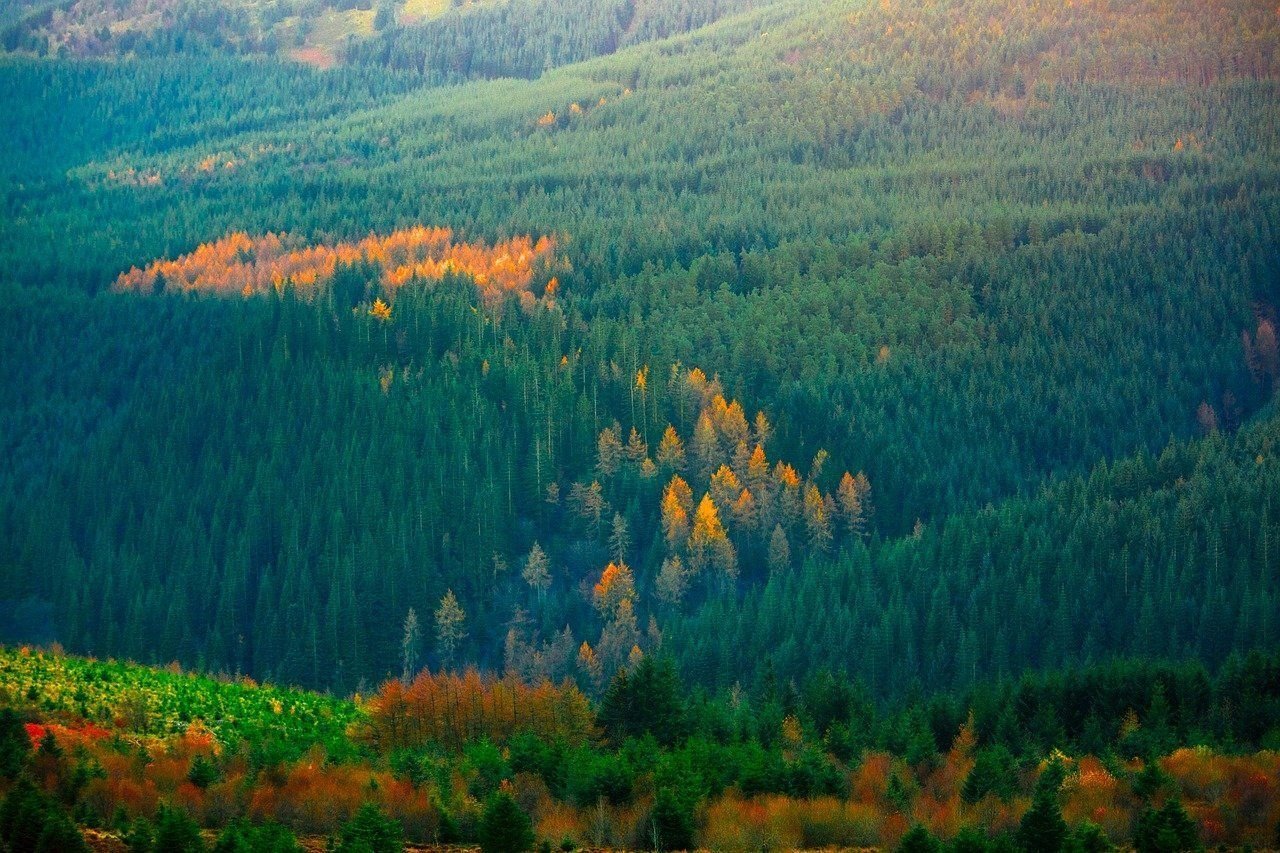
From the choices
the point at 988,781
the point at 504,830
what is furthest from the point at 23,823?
the point at 988,781

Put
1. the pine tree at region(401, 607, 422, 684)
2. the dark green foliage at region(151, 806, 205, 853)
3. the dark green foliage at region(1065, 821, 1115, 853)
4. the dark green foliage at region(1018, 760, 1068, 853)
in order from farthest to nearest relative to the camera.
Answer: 1. the pine tree at region(401, 607, 422, 684)
2. the dark green foliage at region(1018, 760, 1068, 853)
3. the dark green foliage at region(1065, 821, 1115, 853)
4. the dark green foliage at region(151, 806, 205, 853)

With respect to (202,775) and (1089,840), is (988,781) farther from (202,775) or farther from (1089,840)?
(202,775)

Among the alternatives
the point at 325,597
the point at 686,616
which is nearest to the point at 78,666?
the point at 325,597

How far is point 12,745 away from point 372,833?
19.5 metres

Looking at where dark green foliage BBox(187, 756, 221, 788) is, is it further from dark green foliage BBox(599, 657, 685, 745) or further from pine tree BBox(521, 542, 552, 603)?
pine tree BBox(521, 542, 552, 603)

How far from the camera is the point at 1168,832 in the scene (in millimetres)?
88625

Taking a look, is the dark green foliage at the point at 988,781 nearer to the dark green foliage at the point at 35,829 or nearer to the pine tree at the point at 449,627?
the dark green foliage at the point at 35,829

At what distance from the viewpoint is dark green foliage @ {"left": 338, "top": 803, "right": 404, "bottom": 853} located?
83.5 metres

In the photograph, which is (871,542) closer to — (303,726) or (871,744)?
(871,744)

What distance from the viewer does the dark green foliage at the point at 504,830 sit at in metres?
87.6

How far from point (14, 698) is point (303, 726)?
1521 centimetres

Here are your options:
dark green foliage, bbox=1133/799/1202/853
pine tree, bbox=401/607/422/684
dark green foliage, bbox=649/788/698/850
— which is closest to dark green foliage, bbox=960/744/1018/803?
dark green foliage, bbox=1133/799/1202/853

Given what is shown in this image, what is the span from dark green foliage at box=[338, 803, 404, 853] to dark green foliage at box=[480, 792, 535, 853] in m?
3.54

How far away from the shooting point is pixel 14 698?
117125 millimetres
